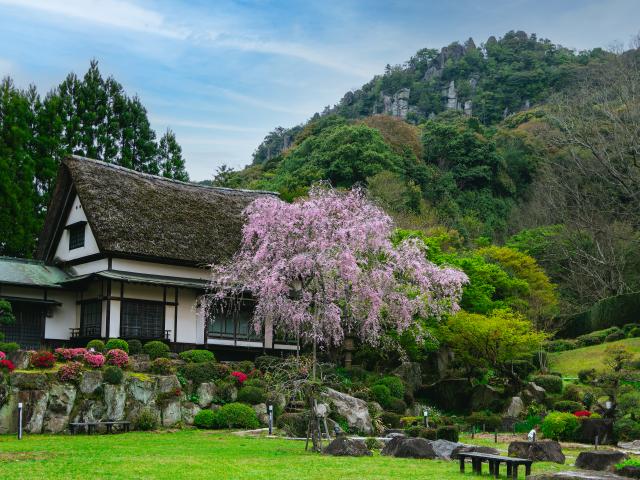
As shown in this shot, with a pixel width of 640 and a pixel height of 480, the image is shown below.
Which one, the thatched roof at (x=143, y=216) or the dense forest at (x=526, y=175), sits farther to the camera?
the dense forest at (x=526, y=175)

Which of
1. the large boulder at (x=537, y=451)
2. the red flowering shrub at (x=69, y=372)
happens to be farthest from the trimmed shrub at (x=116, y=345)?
the large boulder at (x=537, y=451)

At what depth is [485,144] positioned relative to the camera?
2837 inches

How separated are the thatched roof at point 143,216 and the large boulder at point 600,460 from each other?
761 inches

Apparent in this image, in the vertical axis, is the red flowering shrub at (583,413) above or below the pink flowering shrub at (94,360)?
below

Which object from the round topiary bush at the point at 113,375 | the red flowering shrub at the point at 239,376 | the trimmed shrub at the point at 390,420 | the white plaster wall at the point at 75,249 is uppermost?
the white plaster wall at the point at 75,249

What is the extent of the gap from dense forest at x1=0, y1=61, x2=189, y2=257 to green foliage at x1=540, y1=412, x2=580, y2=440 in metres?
25.1

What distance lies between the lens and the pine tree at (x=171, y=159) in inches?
1937

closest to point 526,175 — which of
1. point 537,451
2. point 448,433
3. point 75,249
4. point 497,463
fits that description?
point 75,249

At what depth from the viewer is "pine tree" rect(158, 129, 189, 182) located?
49.2 m

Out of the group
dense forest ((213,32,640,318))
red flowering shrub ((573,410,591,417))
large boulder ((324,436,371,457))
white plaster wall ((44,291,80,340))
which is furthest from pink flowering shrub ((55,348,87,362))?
dense forest ((213,32,640,318))

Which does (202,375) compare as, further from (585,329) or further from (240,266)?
(585,329)

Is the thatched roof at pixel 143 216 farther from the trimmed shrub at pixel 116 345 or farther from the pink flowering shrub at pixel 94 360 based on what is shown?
the pink flowering shrub at pixel 94 360

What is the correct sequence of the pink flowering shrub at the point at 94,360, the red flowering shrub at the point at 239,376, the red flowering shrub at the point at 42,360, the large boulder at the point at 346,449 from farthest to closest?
the red flowering shrub at the point at 239,376 < the pink flowering shrub at the point at 94,360 < the red flowering shrub at the point at 42,360 < the large boulder at the point at 346,449

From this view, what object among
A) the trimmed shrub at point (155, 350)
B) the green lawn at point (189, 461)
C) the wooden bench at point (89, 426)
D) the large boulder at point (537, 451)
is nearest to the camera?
the green lawn at point (189, 461)
